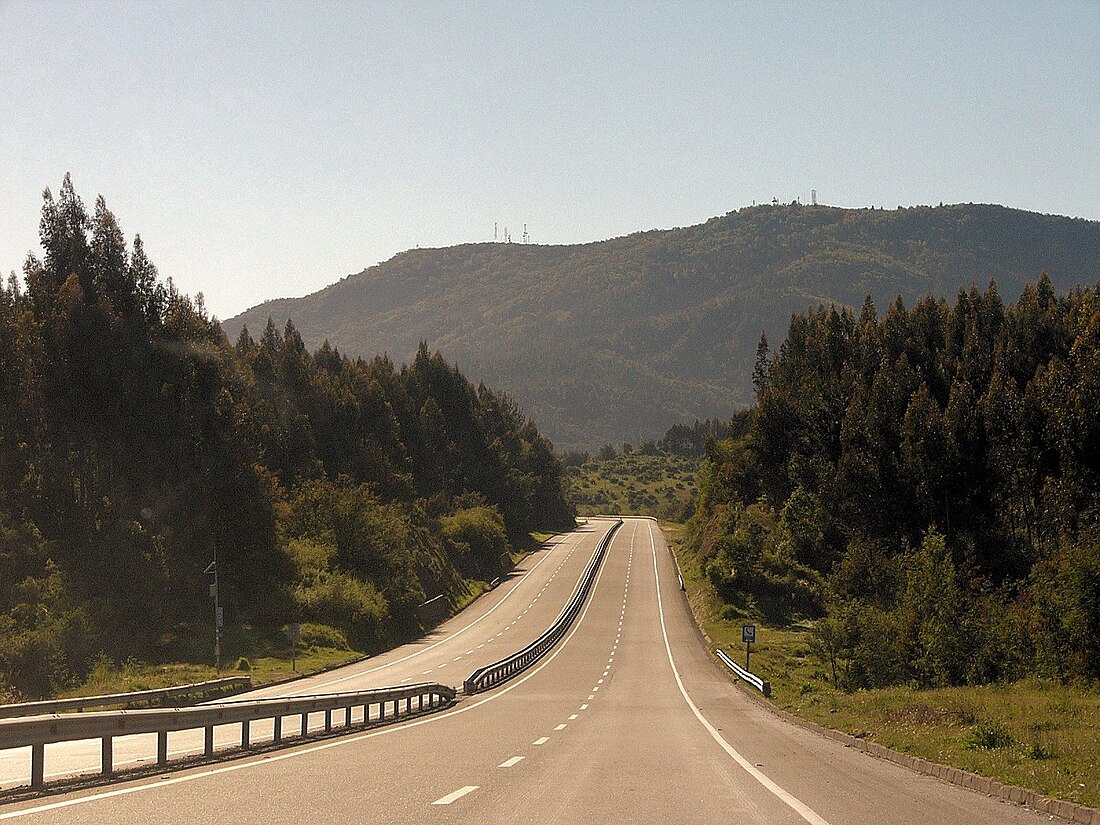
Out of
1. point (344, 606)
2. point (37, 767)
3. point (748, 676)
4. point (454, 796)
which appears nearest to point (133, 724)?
point (37, 767)

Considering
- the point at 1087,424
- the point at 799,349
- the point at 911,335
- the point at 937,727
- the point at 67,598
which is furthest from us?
the point at 799,349

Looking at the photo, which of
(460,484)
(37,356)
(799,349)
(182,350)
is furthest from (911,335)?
(37,356)

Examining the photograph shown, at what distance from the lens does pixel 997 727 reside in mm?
19359

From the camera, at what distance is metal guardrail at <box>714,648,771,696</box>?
41531 mm

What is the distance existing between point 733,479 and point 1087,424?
1714 inches

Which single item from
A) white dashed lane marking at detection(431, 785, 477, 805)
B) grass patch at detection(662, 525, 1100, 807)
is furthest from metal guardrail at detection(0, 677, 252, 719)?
grass patch at detection(662, 525, 1100, 807)

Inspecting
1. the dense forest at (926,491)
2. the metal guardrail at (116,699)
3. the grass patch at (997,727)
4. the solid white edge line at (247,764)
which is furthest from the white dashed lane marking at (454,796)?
the dense forest at (926,491)

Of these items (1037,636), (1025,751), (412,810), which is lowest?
(1037,636)

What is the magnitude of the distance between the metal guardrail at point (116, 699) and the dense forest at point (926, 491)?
29.0m

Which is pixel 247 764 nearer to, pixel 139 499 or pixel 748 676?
pixel 748 676

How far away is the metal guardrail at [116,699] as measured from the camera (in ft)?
75.0

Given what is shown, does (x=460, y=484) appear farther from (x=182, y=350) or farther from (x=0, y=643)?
(x=0, y=643)

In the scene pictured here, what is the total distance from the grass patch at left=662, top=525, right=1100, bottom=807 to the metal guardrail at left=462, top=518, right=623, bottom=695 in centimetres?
1230

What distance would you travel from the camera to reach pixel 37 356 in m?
57.7
